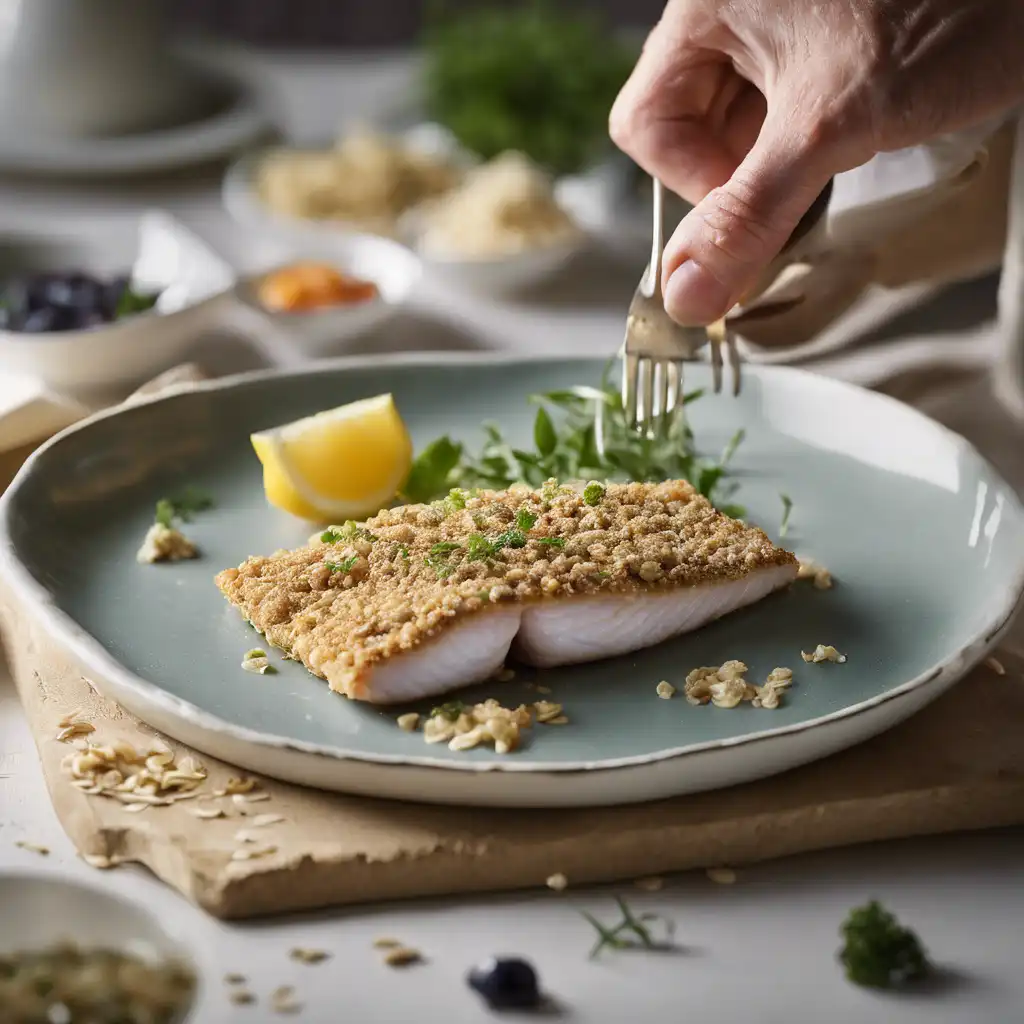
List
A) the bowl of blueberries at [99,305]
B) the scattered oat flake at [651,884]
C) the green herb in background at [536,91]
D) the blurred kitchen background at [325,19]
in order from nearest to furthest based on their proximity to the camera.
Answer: the scattered oat flake at [651,884] < the bowl of blueberries at [99,305] < the green herb in background at [536,91] < the blurred kitchen background at [325,19]

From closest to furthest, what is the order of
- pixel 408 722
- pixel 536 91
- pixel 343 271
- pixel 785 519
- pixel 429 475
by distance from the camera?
pixel 408 722 < pixel 785 519 < pixel 429 475 < pixel 343 271 < pixel 536 91

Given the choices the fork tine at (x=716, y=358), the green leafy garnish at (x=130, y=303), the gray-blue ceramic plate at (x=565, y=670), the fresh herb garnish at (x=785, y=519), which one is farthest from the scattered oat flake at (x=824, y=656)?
the green leafy garnish at (x=130, y=303)

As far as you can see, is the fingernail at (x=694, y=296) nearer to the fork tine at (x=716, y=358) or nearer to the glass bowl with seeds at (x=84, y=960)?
the fork tine at (x=716, y=358)

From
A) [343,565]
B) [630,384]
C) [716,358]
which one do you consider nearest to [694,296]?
[630,384]

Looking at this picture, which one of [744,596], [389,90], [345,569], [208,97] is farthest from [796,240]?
[389,90]

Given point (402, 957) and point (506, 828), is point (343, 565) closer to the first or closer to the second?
point (506, 828)
